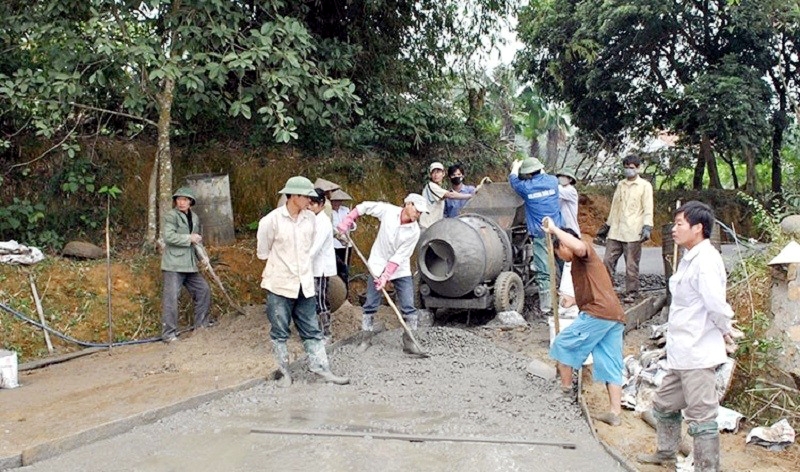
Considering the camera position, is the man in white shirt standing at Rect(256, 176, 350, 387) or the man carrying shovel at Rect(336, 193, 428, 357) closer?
the man in white shirt standing at Rect(256, 176, 350, 387)

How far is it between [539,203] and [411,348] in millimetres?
2544

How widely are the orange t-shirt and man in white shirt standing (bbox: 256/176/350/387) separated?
2197mm

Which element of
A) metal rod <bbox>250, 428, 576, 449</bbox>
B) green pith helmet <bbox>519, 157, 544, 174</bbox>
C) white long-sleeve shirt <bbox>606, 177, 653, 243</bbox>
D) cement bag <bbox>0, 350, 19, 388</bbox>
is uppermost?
green pith helmet <bbox>519, 157, 544, 174</bbox>

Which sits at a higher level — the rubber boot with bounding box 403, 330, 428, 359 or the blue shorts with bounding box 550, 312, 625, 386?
the blue shorts with bounding box 550, 312, 625, 386

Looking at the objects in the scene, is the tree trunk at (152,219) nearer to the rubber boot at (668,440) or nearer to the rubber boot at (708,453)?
the rubber boot at (668,440)

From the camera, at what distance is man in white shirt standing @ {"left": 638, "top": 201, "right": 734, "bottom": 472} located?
13.6 ft

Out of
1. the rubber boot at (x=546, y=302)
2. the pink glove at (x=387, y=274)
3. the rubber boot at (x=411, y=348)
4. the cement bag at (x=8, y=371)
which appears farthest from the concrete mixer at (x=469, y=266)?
the cement bag at (x=8, y=371)

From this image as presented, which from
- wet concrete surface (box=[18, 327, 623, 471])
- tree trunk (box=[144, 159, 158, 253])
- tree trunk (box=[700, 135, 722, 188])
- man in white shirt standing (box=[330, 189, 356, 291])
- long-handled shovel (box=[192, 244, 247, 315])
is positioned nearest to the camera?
wet concrete surface (box=[18, 327, 623, 471])

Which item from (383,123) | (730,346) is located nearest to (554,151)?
(383,123)

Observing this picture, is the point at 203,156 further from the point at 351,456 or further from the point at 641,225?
the point at 351,456

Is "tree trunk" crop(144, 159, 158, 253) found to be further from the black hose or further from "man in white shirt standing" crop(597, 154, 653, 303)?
"man in white shirt standing" crop(597, 154, 653, 303)

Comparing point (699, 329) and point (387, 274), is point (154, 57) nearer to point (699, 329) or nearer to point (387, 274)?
point (387, 274)

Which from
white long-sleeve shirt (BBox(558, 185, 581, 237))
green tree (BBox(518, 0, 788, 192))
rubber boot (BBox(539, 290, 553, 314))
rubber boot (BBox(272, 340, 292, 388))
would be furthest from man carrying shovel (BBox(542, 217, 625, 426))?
green tree (BBox(518, 0, 788, 192))

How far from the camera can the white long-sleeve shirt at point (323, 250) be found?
694 centimetres
